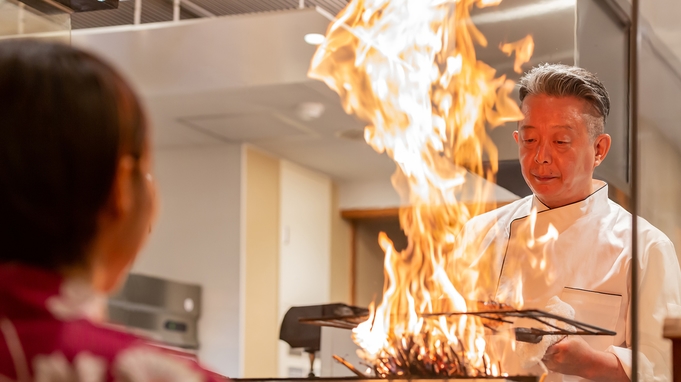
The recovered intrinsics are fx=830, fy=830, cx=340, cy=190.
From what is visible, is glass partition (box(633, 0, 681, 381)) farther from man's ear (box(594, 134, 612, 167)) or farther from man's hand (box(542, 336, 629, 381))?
man's ear (box(594, 134, 612, 167))

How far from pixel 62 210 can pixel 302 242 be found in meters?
5.48

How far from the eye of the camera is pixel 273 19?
3.46 m

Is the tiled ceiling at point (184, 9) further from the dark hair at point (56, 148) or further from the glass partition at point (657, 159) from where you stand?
the dark hair at point (56, 148)

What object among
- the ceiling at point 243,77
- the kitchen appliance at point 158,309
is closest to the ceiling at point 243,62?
the ceiling at point 243,77

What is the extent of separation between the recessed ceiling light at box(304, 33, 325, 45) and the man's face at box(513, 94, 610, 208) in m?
1.79

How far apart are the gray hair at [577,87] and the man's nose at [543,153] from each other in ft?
0.34

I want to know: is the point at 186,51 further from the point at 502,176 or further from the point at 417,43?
the point at 502,176

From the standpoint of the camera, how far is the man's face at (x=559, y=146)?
1.86 m

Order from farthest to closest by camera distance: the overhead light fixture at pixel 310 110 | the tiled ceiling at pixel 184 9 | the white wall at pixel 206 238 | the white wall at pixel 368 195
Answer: the white wall at pixel 368 195, the white wall at pixel 206 238, the overhead light fixture at pixel 310 110, the tiled ceiling at pixel 184 9

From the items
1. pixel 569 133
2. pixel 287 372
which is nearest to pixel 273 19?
pixel 569 133

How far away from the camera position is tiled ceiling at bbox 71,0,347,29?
3787 mm

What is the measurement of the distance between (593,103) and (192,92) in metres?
2.80

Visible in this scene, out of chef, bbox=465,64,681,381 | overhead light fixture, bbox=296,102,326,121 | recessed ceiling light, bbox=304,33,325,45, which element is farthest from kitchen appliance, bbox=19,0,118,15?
overhead light fixture, bbox=296,102,326,121

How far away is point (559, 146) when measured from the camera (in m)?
1.88
